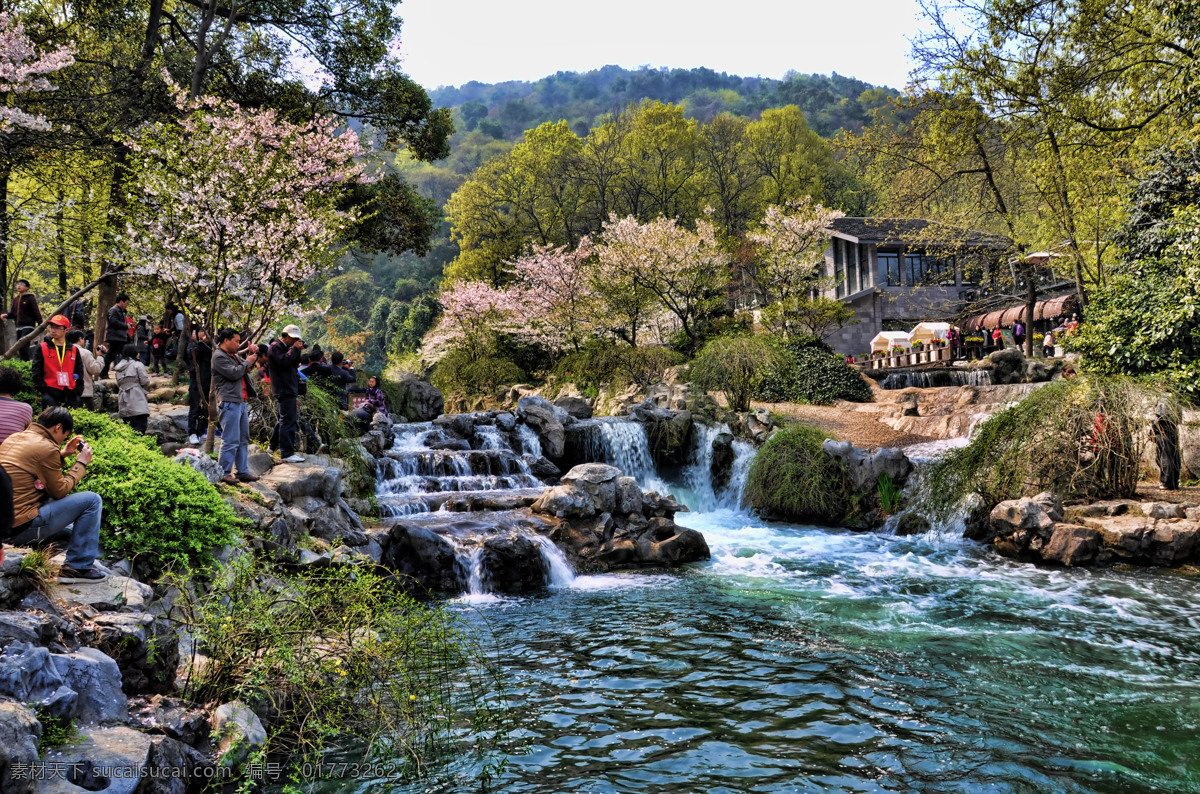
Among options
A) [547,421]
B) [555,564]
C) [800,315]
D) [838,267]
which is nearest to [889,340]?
[800,315]

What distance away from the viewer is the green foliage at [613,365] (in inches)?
997

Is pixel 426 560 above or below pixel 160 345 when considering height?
below

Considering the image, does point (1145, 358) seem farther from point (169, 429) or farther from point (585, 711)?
point (169, 429)

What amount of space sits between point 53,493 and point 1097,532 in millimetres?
12252

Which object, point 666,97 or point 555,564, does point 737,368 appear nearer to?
point 555,564

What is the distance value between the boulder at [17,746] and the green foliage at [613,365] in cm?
2109

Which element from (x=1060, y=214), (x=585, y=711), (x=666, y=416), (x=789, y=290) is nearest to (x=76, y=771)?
(x=585, y=711)

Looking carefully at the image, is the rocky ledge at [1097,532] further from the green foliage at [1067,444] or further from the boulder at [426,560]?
the boulder at [426,560]

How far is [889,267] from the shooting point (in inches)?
1436

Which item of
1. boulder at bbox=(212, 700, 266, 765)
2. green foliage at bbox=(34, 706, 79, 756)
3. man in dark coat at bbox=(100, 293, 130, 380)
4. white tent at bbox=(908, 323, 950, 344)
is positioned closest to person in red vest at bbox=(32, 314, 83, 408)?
man in dark coat at bbox=(100, 293, 130, 380)

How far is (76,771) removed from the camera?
3.64 meters

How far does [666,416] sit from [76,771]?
15.8 metres

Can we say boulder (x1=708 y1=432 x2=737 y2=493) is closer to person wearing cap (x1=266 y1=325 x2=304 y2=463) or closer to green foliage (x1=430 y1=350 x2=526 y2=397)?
person wearing cap (x1=266 y1=325 x2=304 y2=463)

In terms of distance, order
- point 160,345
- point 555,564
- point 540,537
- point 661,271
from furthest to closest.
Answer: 1. point 661,271
2. point 160,345
3. point 540,537
4. point 555,564
